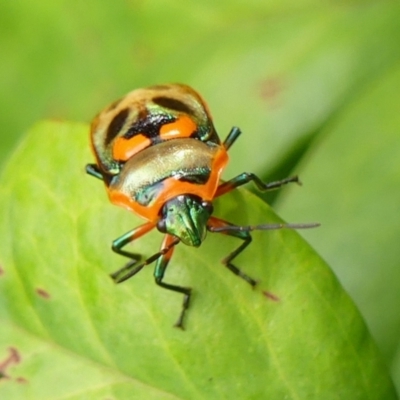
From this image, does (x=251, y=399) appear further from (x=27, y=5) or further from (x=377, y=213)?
(x=27, y=5)

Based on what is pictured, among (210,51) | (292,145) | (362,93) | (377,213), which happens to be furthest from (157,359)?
(210,51)

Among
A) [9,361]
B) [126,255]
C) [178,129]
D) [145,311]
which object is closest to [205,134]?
[178,129]

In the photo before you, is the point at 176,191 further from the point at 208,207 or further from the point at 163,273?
the point at 163,273

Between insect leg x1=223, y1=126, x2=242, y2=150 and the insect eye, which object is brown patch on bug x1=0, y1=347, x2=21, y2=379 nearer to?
the insect eye

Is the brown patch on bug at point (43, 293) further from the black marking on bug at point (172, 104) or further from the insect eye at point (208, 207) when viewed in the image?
the black marking on bug at point (172, 104)

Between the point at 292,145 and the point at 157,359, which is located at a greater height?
the point at 292,145

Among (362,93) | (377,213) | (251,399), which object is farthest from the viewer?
(362,93)

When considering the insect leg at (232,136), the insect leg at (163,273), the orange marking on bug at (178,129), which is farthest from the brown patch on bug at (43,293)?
the insect leg at (232,136)
